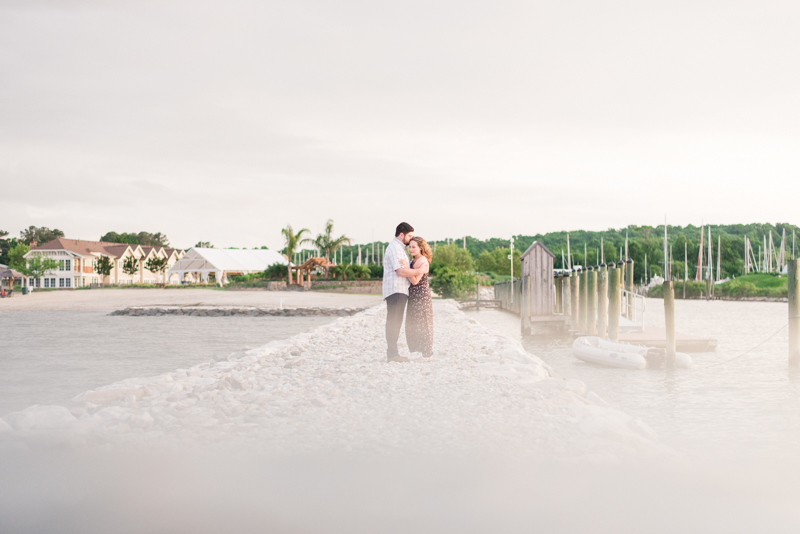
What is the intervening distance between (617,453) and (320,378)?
11.6 ft

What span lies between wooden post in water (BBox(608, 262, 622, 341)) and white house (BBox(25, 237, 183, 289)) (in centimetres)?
5708

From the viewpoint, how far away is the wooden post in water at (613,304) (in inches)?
526

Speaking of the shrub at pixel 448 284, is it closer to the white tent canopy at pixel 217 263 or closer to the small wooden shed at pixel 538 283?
the small wooden shed at pixel 538 283

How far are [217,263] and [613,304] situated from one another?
53099mm

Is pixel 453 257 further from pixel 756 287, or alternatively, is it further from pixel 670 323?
pixel 670 323

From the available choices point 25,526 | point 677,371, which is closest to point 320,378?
point 25,526

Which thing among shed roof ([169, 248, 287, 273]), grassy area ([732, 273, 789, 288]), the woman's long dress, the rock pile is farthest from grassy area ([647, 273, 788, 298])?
the woman's long dress

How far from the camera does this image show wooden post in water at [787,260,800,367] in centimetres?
1045

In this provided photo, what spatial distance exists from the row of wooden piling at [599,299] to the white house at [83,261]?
53542 millimetres

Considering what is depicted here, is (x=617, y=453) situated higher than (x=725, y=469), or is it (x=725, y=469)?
(x=617, y=453)

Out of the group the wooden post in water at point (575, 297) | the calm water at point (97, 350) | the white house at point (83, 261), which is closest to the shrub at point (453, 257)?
the white house at point (83, 261)

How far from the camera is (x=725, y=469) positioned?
4.43m

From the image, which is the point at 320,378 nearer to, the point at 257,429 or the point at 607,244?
the point at 257,429

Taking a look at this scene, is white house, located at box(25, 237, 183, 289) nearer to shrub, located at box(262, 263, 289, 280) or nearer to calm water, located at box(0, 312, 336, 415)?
shrub, located at box(262, 263, 289, 280)
